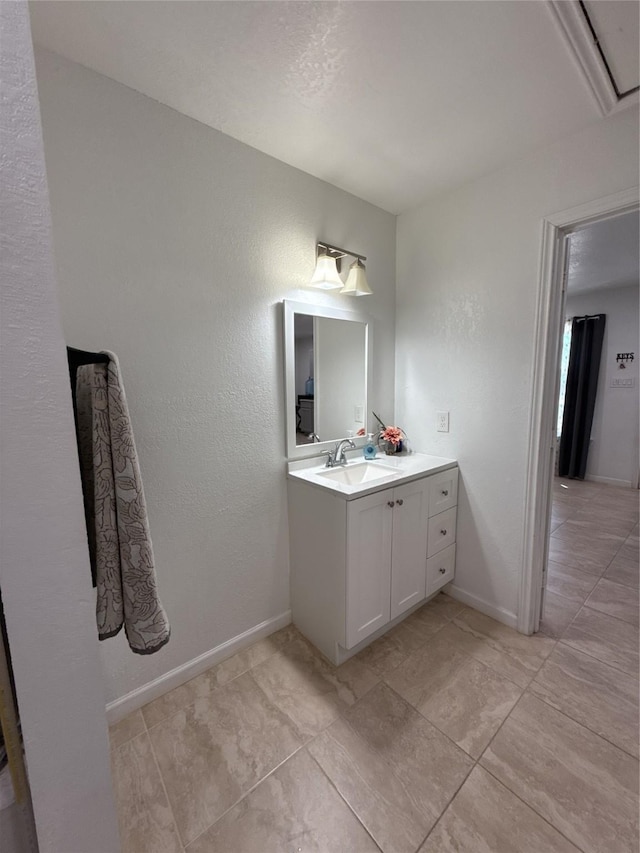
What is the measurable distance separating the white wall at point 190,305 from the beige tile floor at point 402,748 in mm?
316

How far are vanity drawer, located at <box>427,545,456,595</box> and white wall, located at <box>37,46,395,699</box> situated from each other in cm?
83

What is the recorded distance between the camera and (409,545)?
183cm

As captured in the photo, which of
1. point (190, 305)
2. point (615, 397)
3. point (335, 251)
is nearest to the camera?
point (190, 305)

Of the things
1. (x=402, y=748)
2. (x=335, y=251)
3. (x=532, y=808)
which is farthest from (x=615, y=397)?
(x=402, y=748)

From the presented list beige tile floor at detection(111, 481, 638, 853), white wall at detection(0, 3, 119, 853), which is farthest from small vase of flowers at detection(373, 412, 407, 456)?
white wall at detection(0, 3, 119, 853)

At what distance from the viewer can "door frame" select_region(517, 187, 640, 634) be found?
1.63 metres

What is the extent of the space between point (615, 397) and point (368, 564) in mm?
4466

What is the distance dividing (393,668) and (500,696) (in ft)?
1.50

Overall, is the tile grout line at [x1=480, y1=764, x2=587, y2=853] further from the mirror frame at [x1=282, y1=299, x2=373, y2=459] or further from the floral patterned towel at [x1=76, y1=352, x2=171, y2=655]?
the mirror frame at [x1=282, y1=299, x2=373, y2=459]

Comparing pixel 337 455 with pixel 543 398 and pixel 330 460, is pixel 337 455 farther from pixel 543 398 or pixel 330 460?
pixel 543 398

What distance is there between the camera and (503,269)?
1.82 meters

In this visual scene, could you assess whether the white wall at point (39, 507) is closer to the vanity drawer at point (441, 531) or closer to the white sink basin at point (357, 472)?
the white sink basin at point (357, 472)

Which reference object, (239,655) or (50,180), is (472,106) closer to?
(50,180)

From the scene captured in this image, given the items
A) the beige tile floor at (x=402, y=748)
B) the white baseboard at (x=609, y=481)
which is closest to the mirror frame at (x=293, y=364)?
the beige tile floor at (x=402, y=748)
